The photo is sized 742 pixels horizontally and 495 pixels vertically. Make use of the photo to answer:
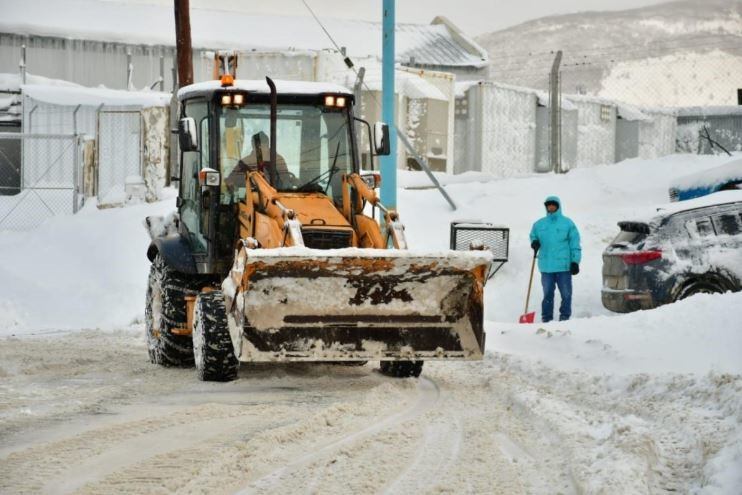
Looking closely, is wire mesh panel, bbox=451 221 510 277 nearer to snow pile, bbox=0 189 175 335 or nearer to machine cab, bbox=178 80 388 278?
snow pile, bbox=0 189 175 335

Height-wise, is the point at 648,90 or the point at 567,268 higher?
the point at 648,90

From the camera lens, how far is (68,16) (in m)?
46.6

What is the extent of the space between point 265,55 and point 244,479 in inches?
1098

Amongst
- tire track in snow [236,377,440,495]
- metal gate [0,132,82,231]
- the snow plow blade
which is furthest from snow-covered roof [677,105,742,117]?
the snow plow blade

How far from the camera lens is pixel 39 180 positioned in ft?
99.1

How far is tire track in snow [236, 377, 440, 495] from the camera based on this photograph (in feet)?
21.1

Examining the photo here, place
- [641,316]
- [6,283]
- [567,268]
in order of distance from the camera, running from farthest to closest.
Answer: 1. [6,283]
2. [567,268]
3. [641,316]

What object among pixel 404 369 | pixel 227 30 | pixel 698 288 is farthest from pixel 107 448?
pixel 227 30

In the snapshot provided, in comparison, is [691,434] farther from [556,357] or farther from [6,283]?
[6,283]

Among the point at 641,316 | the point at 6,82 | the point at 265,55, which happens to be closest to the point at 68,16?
the point at 6,82

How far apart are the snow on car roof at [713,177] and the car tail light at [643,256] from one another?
6146 mm

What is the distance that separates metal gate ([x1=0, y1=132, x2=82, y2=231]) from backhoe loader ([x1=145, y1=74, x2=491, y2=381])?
13.7 metres

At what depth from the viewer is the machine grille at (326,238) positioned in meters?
10.5

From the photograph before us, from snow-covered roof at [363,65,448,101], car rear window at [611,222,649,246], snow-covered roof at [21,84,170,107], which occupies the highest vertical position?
snow-covered roof at [363,65,448,101]
